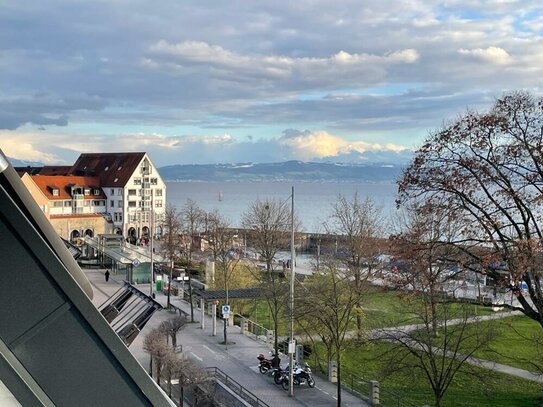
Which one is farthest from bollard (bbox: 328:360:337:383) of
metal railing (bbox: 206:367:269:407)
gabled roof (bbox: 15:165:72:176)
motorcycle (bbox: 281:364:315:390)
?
gabled roof (bbox: 15:165:72:176)

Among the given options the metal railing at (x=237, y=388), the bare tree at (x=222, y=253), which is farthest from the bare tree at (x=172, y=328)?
the bare tree at (x=222, y=253)

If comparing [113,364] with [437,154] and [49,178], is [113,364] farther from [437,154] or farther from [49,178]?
[49,178]

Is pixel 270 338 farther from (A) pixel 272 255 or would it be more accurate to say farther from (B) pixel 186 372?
(B) pixel 186 372

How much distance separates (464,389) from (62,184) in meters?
61.1

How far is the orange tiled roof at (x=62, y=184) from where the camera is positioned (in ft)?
226

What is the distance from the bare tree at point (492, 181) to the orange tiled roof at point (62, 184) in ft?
206

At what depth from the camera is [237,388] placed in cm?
2048

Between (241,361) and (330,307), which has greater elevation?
(330,307)

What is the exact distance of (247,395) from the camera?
19844mm

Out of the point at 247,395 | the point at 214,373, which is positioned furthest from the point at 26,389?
the point at 214,373

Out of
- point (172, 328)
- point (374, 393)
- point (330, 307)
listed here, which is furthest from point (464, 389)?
point (172, 328)

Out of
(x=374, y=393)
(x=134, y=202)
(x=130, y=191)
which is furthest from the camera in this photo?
(x=134, y=202)

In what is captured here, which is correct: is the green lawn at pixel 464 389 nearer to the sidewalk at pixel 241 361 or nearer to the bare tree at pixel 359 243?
the sidewalk at pixel 241 361

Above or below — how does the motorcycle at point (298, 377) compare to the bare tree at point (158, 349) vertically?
below
